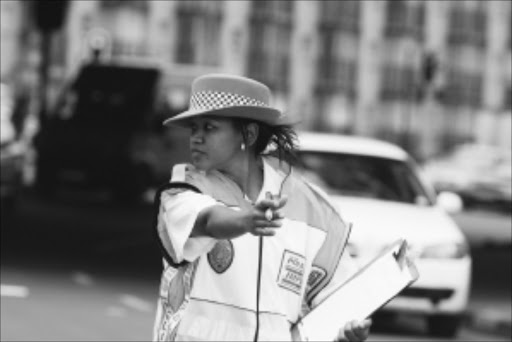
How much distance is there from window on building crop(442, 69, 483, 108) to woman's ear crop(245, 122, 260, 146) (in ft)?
264

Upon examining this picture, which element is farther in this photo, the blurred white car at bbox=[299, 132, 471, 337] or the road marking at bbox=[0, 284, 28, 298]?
the road marking at bbox=[0, 284, 28, 298]

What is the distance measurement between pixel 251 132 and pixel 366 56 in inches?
3164

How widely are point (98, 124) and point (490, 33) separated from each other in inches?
2362

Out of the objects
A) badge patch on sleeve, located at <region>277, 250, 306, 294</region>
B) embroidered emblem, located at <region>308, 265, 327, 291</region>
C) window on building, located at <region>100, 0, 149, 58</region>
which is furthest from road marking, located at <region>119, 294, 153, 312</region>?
window on building, located at <region>100, 0, 149, 58</region>

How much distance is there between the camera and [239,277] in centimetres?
417

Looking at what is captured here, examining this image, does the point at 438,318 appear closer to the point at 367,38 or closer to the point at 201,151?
the point at 201,151

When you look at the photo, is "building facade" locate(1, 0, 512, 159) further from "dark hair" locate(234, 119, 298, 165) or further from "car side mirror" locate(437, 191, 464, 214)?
"dark hair" locate(234, 119, 298, 165)

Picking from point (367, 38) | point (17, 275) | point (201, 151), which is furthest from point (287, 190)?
point (367, 38)

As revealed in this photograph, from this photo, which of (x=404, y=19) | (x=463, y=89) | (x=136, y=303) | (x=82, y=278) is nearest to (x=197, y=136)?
(x=136, y=303)

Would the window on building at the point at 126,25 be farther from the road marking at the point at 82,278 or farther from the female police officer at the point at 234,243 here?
the female police officer at the point at 234,243

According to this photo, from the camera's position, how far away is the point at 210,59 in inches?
3125

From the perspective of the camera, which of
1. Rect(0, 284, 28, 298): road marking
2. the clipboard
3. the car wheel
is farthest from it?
Rect(0, 284, 28, 298): road marking

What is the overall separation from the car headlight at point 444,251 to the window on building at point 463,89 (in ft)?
238

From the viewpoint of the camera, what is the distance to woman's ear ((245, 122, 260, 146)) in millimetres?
4367
